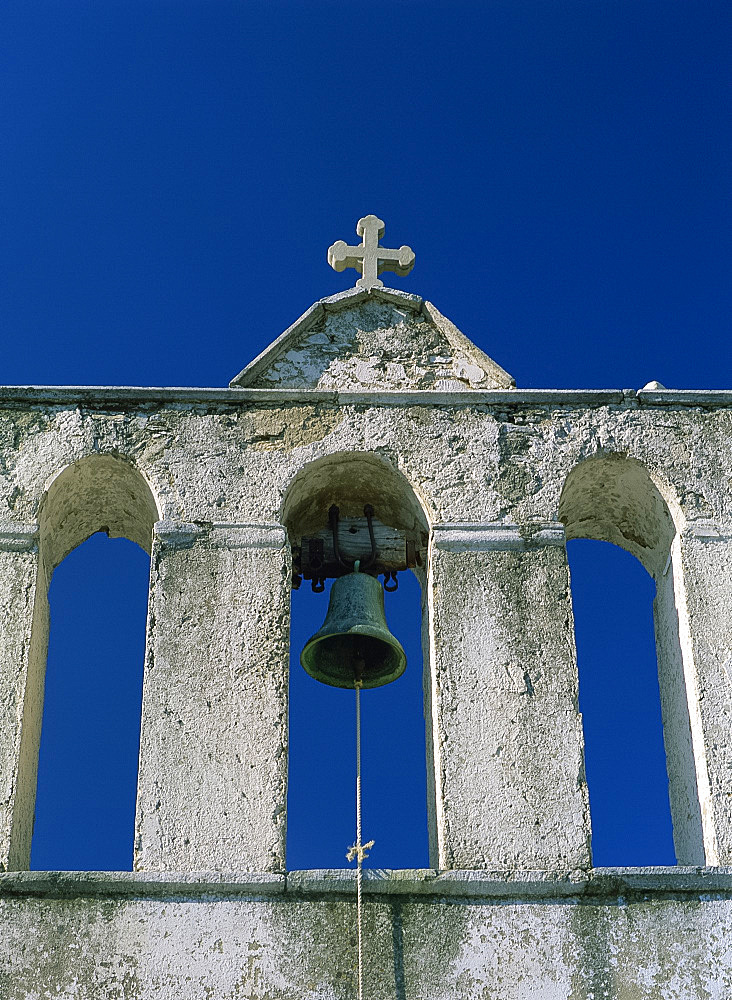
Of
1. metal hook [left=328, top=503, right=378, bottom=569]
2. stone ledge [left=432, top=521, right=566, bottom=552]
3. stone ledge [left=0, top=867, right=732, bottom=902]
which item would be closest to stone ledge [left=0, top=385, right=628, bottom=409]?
metal hook [left=328, top=503, right=378, bottom=569]

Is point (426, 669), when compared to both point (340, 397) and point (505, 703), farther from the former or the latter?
point (340, 397)

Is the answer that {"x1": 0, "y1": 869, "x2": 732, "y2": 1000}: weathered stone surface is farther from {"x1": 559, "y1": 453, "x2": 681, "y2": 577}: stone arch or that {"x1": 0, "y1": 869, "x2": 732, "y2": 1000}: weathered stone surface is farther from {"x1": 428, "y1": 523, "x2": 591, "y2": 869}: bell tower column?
{"x1": 559, "y1": 453, "x2": 681, "y2": 577}: stone arch

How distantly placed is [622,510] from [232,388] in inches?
71.1

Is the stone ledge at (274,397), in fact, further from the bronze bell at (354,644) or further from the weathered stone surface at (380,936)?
the weathered stone surface at (380,936)

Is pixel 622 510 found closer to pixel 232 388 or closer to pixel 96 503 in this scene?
pixel 232 388

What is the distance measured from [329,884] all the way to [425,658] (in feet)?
3.89

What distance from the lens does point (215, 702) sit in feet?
24.0

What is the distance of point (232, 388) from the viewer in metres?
8.13

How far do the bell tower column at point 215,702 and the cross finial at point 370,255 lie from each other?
1.62 metres

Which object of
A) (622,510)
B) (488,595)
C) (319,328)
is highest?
(319,328)

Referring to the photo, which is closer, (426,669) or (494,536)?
(426,669)

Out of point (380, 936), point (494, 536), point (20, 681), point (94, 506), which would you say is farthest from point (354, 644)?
point (380, 936)

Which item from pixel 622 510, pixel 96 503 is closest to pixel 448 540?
pixel 622 510

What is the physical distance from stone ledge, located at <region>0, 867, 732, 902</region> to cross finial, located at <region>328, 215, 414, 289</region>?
3.07 m
